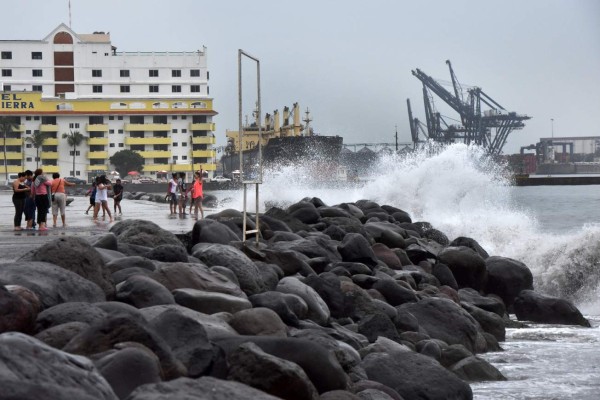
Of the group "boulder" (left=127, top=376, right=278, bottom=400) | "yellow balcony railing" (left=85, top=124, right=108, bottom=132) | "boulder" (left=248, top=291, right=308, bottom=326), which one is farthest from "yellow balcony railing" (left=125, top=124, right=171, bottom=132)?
"boulder" (left=127, top=376, right=278, bottom=400)

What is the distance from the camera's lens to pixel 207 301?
25.7 ft

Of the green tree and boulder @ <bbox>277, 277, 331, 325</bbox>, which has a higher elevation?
the green tree

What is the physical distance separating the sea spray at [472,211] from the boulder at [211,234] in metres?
7.29

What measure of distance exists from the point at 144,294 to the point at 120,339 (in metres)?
1.99

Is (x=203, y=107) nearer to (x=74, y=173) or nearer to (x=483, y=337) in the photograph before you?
(x=74, y=173)

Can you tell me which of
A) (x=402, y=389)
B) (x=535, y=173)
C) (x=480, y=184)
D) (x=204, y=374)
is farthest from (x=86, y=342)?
(x=535, y=173)

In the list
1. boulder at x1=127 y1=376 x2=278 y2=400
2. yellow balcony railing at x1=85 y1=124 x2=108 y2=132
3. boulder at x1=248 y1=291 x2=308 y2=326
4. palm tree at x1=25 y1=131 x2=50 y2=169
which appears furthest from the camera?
yellow balcony railing at x1=85 y1=124 x2=108 y2=132

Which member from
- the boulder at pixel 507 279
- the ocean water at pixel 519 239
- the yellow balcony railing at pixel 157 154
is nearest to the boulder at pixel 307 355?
the ocean water at pixel 519 239

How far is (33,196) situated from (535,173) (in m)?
118

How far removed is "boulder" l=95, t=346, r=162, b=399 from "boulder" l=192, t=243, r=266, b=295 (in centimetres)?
422

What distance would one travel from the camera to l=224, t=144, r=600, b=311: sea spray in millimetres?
18312

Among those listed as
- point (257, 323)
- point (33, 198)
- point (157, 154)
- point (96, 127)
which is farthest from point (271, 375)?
point (96, 127)

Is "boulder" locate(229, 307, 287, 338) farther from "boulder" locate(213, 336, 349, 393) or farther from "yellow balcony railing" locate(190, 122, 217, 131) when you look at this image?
"yellow balcony railing" locate(190, 122, 217, 131)

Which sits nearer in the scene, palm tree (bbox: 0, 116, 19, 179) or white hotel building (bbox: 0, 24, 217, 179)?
palm tree (bbox: 0, 116, 19, 179)
